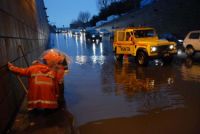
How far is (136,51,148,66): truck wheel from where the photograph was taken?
1873cm

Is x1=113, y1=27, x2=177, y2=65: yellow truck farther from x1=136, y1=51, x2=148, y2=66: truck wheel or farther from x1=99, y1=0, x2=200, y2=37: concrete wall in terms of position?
x1=99, y1=0, x2=200, y2=37: concrete wall

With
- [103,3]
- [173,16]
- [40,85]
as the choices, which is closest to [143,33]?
[40,85]

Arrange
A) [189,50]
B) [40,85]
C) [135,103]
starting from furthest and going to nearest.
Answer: [189,50] < [135,103] < [40,85]

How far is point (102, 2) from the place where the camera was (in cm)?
13400

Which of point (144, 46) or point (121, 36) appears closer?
point (144, 46)

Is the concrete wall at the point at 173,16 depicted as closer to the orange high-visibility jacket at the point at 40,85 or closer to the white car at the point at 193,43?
the white car at the point at 193,43

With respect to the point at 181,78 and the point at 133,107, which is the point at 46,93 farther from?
the point at 181,78

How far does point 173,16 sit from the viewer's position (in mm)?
46344

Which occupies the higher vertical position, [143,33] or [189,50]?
[143,33]

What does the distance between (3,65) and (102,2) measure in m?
130

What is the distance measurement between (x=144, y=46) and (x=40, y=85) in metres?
12.6

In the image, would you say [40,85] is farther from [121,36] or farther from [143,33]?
[121,36]

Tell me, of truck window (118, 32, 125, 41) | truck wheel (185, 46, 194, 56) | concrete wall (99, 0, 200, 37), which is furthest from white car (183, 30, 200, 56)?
concrete wall (99, 0, 200, 37)

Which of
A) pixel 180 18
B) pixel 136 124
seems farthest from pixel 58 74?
pixel 180 18
